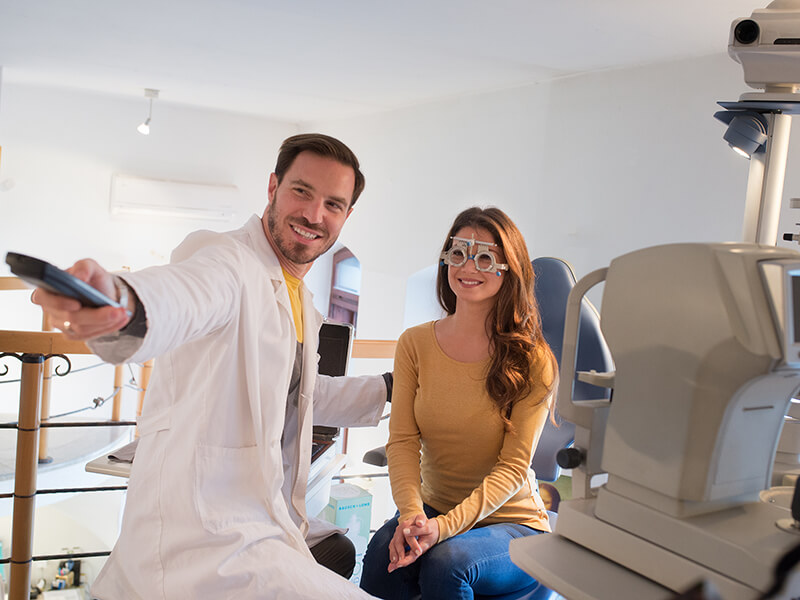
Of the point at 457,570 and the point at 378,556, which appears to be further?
the point at 378,556

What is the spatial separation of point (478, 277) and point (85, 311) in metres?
1.14

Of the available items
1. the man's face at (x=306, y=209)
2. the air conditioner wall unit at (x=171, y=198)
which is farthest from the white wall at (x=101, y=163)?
the man's face at (x=306, y=209)

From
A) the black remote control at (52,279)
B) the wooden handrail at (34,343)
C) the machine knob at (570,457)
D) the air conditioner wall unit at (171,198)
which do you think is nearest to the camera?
the black remote control at (52,279)

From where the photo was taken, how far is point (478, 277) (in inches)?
72.6

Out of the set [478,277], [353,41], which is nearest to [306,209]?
[478,277]

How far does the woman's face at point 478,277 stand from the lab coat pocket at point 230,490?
695 millimetres

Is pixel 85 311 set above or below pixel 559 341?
above

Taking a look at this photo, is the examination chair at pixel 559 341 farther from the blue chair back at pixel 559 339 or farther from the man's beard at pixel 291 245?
the man's beard at pixel 291 245

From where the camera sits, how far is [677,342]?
101 cm

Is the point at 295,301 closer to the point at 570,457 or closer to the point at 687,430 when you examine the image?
the point at 570,457

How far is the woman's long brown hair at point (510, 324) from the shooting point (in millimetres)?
1764

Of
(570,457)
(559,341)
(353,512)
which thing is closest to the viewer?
(570,457)

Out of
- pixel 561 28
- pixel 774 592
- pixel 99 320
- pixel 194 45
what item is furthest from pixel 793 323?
pixel 194 45

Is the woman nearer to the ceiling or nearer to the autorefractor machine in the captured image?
the autorefractor machine
